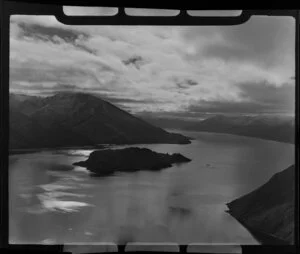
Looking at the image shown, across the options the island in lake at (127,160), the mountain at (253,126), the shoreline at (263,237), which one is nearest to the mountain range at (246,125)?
the mountain at (253,126)

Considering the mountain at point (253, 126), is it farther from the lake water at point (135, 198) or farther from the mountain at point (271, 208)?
the mountain at point (271, 208)

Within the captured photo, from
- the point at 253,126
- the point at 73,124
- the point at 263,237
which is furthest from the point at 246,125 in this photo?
the point at 73,124

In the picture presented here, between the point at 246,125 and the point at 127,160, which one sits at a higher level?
the point at 246,125

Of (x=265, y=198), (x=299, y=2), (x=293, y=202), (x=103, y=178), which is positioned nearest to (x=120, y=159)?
(x=103, y=178)

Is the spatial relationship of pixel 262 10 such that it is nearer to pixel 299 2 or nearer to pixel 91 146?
pixel 299 2

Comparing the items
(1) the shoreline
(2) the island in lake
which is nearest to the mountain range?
(2) the island in lake

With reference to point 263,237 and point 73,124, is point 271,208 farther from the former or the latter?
point 73,124
